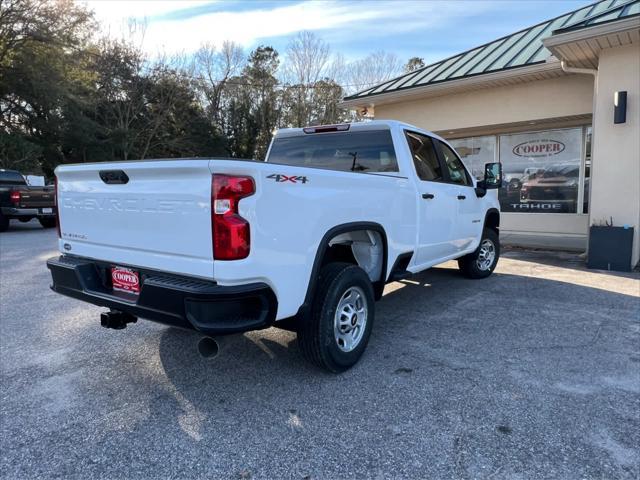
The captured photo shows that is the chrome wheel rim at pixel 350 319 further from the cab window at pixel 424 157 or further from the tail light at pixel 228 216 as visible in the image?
the cab window at pixel 424 157

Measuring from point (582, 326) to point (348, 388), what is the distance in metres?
2.80

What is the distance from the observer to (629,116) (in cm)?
720

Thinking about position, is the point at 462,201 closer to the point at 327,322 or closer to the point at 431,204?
the point at 431,204

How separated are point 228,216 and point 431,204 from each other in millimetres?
2683

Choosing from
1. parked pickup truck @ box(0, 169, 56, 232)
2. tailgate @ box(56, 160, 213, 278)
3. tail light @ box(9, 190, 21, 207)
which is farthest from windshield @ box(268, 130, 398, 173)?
tail light @ box(9, 190, 21, 207)

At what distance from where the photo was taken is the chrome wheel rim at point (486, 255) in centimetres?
666

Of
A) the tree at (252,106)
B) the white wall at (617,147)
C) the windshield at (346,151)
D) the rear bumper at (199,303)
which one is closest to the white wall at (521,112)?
the white wall at (617,147)

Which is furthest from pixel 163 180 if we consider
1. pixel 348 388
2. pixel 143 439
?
pixel 348 388

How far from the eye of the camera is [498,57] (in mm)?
10359

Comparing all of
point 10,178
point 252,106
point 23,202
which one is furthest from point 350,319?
point 252,106

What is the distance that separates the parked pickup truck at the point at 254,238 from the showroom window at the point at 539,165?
7.45 meters

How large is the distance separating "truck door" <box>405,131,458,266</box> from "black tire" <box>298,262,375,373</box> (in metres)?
1.30

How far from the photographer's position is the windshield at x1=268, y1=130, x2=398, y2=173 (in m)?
4.49

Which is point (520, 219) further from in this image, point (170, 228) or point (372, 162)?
point (170, 228)
